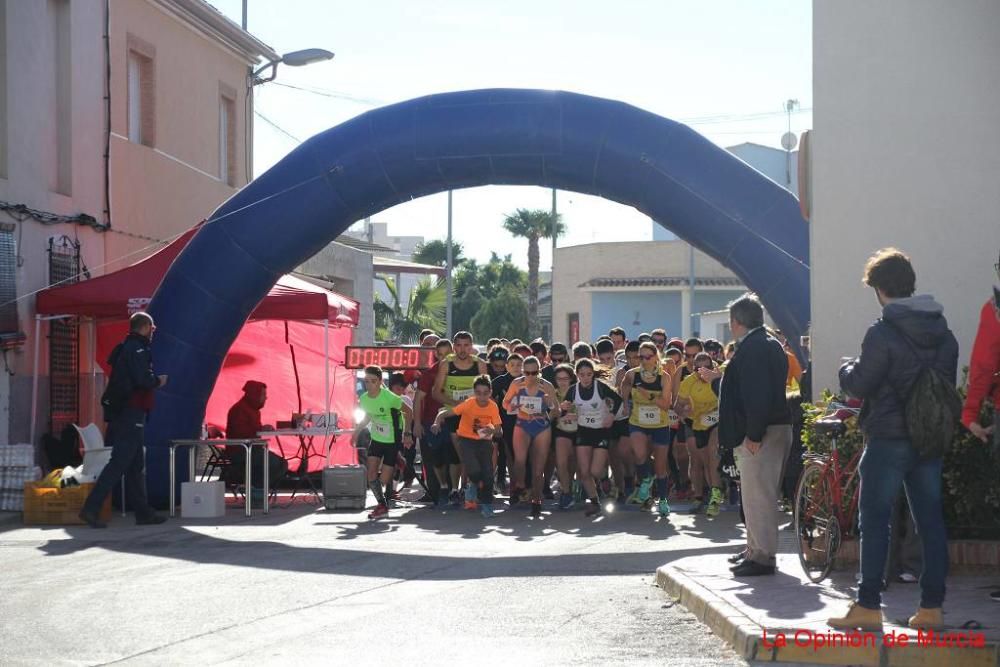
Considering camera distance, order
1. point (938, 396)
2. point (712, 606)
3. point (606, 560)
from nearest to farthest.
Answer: point (938, 396), point (712, 606), point (606, 560)

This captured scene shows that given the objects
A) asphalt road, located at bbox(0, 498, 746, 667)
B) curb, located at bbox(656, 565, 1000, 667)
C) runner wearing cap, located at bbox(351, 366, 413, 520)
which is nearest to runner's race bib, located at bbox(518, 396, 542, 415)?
runner wearing cap, located at bbox(351, 366, 413, 520)

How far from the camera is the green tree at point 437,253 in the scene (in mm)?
75812

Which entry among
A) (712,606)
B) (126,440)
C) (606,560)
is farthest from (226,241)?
(712,606)

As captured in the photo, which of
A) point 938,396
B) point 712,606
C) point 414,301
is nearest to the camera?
point 938,396

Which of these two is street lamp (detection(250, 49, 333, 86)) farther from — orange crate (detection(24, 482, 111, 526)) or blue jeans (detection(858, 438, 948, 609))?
blue jeans (detection(858, 438, 948, 609))

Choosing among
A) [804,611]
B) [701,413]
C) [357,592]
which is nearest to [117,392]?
[357,592]

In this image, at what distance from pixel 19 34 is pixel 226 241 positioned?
16.8 ft

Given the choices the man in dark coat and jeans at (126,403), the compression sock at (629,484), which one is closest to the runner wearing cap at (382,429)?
the man in dark coat and jeans at (126,403)

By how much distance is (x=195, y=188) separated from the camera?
950 inches

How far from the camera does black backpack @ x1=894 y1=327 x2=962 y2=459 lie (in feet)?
22.6

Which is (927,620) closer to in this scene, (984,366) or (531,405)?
(984,366)

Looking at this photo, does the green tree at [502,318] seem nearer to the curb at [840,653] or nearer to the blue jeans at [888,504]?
the curb at [840,653]

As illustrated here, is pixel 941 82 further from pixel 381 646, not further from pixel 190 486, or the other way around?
pixel 190 486

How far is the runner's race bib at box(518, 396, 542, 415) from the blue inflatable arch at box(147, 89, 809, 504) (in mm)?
2380
